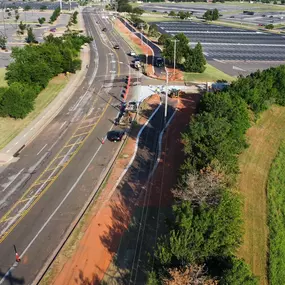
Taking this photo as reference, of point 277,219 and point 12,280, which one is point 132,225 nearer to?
point 12,280

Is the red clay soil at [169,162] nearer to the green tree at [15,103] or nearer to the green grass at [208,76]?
the green grass at [208,76]

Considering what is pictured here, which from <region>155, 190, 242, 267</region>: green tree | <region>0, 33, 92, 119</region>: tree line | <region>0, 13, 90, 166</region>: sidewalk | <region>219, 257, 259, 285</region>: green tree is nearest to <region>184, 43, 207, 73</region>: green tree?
<region>0, 13, 90, 166</region>: sidewalk

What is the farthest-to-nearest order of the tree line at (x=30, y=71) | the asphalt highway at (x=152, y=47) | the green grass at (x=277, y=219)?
the asphalt highway at (x=152, y=47)
the tree line at (x=30, y=71)
the green grass at (x=277, y=219)

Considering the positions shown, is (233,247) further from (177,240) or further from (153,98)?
(153,98)

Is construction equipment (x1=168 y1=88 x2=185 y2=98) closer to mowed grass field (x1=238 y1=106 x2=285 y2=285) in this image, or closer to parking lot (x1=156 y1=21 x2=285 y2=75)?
mowed grass field (x1=238 y1=106 x2=285 y2=285)

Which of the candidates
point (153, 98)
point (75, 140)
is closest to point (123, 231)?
point (75, 140)

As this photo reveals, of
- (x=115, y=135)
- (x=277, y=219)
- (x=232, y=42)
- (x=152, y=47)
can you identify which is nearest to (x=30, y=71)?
(x=115, y=135)

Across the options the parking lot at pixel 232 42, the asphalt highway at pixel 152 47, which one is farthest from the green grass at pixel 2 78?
the parking lot at pixel 232 42
